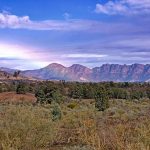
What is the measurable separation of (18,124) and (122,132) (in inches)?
162

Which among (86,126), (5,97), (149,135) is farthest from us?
(5,97)

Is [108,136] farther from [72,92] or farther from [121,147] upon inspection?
[72,92]

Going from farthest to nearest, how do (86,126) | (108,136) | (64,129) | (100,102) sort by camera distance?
1. (100,102)
2. (64,129)
3. (86,126)
4. (108,136)

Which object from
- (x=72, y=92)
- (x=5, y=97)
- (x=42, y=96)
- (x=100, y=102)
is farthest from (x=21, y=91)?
(x=100, y=102)

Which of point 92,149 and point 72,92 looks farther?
point 72,92

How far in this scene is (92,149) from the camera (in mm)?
14891

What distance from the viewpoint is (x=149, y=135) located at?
13242mm

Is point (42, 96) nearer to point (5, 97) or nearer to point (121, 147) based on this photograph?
point (5, 97)

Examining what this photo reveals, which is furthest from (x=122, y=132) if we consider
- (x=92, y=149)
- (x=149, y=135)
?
(x=149, y=135)

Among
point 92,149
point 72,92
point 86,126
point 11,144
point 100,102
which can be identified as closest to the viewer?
point 92,149

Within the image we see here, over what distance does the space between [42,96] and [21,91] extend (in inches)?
699

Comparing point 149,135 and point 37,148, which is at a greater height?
point 149,135

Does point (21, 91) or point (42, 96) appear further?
point (21, 91)

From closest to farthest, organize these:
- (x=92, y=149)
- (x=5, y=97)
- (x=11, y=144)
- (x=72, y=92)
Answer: (x=92, y=149), (x=11, y=144), (x=5, y=97), (x=72, y=92)
